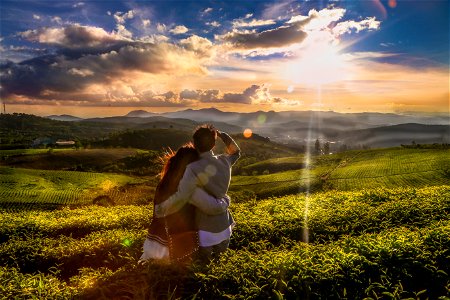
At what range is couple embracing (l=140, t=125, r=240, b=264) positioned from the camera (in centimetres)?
724

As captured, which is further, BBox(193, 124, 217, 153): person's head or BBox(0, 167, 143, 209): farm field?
BBox(0, 167, 143, 209): farm field

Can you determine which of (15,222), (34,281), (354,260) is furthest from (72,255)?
(354,260)

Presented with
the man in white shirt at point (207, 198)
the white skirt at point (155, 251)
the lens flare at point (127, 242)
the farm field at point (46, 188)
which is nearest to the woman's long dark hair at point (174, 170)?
the man in white shirt at point (207, 198)

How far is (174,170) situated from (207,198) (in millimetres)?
882

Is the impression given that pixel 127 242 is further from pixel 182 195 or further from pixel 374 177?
pixel 374 177

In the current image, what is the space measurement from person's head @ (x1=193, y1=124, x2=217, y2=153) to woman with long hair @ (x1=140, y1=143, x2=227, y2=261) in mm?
156

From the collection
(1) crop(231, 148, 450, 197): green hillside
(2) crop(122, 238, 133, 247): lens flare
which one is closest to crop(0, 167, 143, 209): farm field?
(1) crop(231, 148, 450, 197): green hillside

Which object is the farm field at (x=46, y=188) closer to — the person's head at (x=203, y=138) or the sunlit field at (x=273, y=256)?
the sunlit field at (x=273, y=256)

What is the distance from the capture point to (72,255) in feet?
34.7

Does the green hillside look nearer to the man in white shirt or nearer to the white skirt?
the man in white shirt

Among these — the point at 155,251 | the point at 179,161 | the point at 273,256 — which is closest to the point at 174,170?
the point at 179,161

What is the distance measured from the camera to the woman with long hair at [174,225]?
7.31 meters

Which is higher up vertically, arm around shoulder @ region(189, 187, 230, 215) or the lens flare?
arm around shoulder @ region(189, 187, 230, 215)

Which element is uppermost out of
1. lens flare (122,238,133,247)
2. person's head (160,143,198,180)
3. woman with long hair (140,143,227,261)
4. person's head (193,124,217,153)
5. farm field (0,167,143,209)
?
person's head (193,124,217,153)
